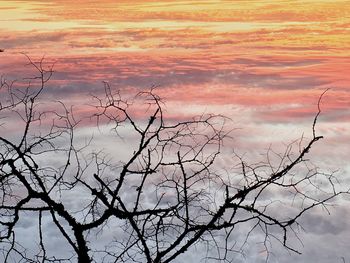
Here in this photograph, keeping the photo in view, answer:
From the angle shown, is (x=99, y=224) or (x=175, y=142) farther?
(x=175, y=142)

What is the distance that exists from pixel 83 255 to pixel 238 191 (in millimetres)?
1928

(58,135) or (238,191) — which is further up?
(58,135)

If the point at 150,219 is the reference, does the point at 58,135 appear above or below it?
above

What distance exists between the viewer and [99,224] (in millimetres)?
7176

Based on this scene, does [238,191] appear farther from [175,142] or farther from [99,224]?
[99,224]

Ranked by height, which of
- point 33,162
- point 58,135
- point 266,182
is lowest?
point 266,182

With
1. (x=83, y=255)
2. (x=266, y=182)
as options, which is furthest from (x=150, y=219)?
(x=266, y=182)

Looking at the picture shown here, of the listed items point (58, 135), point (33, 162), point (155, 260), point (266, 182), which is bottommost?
point (155, 260)

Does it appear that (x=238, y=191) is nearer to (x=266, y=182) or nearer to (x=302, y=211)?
(x=266, y=182)

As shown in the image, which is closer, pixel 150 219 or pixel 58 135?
pixel 150 219

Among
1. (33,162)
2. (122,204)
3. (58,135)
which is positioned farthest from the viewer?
(58,135)

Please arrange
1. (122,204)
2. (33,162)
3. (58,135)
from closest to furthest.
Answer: (122,204) → (33,162) → (58,135)

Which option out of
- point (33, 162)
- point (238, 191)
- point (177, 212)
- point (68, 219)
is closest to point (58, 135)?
point (33, 162)

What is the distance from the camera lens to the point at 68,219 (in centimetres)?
717
